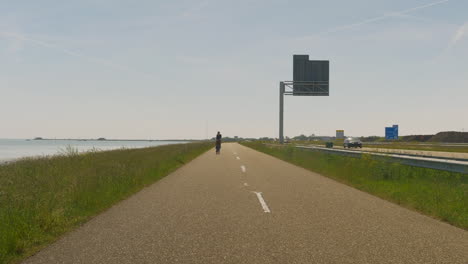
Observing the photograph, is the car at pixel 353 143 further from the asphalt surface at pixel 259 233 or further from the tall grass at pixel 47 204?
the asphalt surface at pixel 259 233

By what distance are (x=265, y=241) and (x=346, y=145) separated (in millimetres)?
Answer: 42760

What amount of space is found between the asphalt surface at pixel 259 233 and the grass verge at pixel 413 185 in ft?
1.93

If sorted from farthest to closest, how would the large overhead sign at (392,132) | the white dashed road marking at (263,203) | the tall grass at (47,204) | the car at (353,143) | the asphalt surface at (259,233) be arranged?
the car at (353,143)
the large overhead sign at (392,132)
the white dashed road marking at (263,203)
the tall grass at (47,204)
the asphalt surface at (259,233)

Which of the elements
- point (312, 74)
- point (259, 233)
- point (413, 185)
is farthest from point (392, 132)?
point (259, 233)

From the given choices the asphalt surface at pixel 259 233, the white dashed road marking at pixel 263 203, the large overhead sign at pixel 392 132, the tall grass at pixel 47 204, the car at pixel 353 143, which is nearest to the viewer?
the asphalt surface at pixel 259 233

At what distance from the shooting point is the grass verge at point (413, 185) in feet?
24.7

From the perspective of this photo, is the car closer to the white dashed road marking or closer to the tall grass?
the tall grass

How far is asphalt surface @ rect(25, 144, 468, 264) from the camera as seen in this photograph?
4.54 meters

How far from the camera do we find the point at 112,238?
5402 mm

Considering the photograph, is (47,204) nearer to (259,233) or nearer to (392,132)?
(259,233)

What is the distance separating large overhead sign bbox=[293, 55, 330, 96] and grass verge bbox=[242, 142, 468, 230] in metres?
22.3

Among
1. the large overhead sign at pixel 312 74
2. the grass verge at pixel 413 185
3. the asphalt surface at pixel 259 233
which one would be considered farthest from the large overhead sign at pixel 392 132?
the asphalt surface at pixel 259 233

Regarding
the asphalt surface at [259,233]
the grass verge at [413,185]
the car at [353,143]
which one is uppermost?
the car at [353,143]

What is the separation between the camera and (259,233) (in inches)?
222
